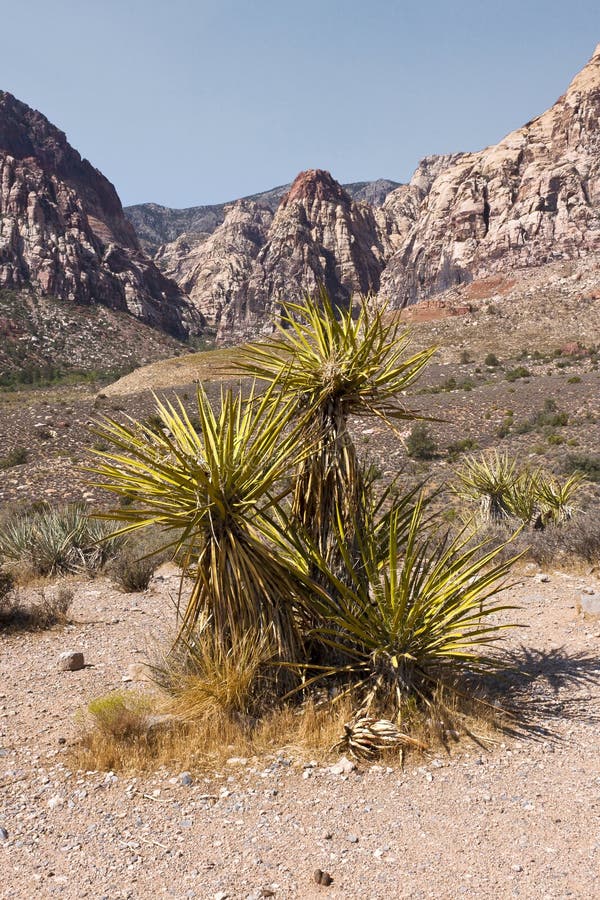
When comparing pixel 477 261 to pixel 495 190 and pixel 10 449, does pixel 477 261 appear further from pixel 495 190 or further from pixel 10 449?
pixel 10 449

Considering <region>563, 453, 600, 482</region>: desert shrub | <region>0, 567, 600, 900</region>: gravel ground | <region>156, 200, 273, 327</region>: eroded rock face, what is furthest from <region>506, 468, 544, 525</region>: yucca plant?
<region>156, 200, 273, 327</region>: eroded rock face

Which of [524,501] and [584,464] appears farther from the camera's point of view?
[584,464]

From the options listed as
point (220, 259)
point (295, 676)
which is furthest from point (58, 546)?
point (220, 259)

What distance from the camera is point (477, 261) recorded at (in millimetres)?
86625

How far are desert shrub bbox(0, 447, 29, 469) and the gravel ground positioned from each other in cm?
1809

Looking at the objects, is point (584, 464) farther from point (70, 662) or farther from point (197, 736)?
point (197, 736)

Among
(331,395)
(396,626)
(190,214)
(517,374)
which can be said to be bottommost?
(517,374)

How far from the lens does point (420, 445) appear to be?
20156mm

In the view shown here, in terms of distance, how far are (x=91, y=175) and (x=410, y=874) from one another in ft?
464

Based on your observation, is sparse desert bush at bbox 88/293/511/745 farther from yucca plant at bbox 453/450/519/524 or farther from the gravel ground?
yucca plant at bbox 453/450/519/524

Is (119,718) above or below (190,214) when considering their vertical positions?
below

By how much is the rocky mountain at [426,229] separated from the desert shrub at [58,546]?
3272 centimetres

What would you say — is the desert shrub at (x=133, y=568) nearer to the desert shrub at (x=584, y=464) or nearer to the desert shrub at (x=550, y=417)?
the desert shrub at (x=584, y=464)

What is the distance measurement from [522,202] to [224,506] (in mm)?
91432
